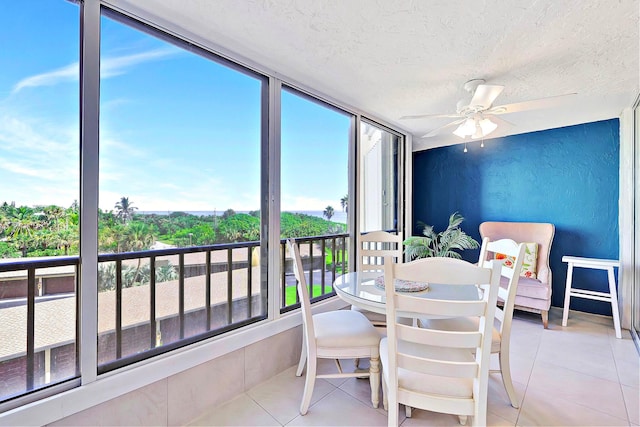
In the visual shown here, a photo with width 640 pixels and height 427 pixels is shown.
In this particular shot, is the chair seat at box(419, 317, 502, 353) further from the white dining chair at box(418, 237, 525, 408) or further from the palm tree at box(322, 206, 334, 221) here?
the palm tree at box(322, 206, 334, 221)

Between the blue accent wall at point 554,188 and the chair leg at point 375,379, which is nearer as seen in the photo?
the chair leg at point 375,379

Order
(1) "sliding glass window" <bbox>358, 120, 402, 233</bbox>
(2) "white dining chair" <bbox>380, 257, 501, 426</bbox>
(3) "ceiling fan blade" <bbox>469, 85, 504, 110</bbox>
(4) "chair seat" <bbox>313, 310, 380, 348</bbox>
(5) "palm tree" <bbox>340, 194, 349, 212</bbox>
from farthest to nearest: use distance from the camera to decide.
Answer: (1) "sliding glass window" <bbox>358, 120, 402, 233</bbox> < (5) "palm tree" <bbox>340, 194, 349, 212</bbox> < (3) "ceiling fan blade" <bbox>469, 85, 504, 110</bbox> < (4) "chair seat" <bbox>313, 310, 380, 348</bbox> < (2) "white dining chair" <bbox>380, 257, 501, 426</bbox>

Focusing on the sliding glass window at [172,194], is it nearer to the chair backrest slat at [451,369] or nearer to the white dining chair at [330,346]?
the white dining chair at [330,346]

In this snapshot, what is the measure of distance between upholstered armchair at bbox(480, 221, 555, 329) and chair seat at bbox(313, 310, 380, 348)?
2.20 m

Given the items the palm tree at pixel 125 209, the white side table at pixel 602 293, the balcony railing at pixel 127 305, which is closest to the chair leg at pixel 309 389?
the balcony railing at pixel 127 305

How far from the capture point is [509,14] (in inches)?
60.2

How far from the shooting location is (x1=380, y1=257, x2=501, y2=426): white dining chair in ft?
3.86

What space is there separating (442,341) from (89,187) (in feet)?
6.01

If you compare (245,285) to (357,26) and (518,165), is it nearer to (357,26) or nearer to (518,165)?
(357,26)

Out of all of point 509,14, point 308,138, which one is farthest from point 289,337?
point 509,14

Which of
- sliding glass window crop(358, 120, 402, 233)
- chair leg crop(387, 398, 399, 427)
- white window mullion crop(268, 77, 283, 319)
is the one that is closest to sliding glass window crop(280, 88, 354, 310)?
white window mullion crop(268, 77, 283, 319)

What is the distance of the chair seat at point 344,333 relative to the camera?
1.74 metres

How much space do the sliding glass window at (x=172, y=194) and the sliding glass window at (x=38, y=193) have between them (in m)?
0.14

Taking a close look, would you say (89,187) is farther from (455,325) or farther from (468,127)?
(468,127)
